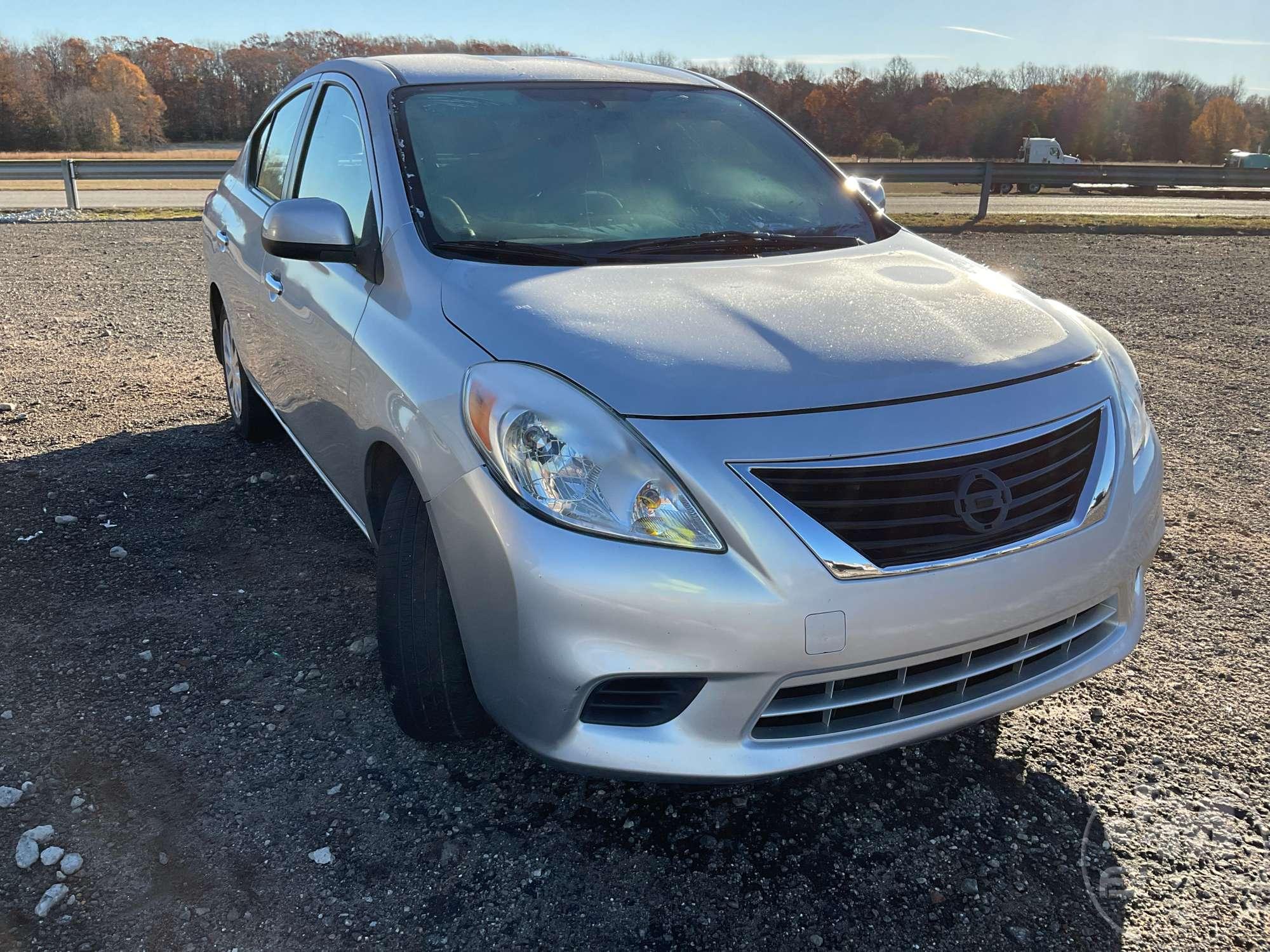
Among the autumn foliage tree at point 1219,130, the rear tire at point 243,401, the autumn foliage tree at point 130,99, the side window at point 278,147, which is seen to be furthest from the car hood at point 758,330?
the autumn foliage tree at point 1219,130

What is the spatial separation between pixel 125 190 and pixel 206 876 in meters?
22.6

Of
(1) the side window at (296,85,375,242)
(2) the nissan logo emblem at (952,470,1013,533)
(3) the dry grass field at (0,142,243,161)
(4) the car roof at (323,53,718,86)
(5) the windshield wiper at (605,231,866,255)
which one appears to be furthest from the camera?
(3) the dry grass field at (0,142,243,161)

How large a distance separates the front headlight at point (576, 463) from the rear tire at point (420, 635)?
35 cm

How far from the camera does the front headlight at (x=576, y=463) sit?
73.1 inches

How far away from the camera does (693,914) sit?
2.04 metres

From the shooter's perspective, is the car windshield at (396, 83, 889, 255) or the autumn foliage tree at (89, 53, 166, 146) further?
the autumn foliage tree at (89, 53, 166, 146)

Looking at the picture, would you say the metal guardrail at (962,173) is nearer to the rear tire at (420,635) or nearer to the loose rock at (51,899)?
the rear tire at (420,635)

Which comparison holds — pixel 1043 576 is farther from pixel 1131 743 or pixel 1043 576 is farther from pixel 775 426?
pixel 1131 743

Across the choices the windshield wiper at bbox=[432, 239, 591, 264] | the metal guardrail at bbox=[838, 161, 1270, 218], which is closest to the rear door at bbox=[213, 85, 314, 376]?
the windshield wiper at bbox=[432, 239, 591, 264]

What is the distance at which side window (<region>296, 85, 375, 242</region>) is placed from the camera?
9.56ft

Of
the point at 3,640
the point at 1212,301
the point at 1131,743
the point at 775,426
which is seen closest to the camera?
the point at 775,426

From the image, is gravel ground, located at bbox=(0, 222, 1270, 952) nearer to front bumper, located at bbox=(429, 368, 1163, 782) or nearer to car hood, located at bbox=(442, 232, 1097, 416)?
front bumper, located at bbox=(429, 368, 1163, 782)

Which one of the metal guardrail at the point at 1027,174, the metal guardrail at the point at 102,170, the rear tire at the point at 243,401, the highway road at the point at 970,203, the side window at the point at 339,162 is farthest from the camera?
the highway road at the point at 970,203

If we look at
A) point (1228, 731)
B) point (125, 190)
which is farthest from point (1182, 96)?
point (1228, 731)
